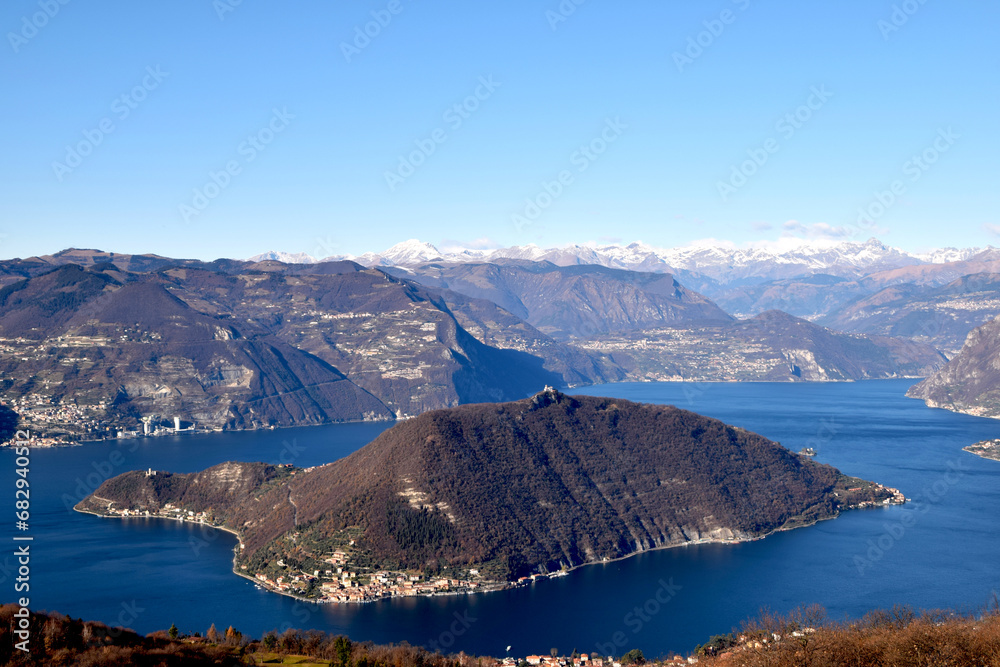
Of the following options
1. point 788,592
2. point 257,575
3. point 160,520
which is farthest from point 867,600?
point 160,520

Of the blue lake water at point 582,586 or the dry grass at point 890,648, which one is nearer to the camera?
the dry grass at point 890,648

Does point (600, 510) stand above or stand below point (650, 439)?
below

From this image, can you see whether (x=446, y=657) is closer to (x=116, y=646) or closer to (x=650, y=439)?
(x=116, y=646)

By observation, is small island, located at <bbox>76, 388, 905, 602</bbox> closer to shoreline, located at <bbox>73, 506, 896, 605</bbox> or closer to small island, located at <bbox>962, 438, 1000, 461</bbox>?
shoreline, located at <bbox>73, 506, 896, 605</bbox>

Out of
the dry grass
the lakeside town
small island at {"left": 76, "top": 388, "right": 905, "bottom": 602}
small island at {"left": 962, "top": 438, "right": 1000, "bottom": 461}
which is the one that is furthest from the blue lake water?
small island at {"left": 962, "top": 438, "right": 1000, "bottom": 461}

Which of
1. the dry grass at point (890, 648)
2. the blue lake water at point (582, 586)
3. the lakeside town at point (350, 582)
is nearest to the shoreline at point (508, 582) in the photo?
the lakeside town at point (350, 582)

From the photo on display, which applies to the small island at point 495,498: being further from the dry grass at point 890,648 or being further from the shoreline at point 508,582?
the dry grass at point 890,648
